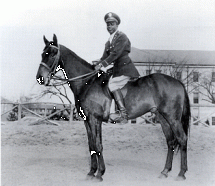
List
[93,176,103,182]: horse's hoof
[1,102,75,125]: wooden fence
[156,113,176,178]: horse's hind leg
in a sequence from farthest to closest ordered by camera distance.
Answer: [1,102,75,125]: wooden fence, [156,113,176,178]: horse's hind leg, [93,176,103,182]: horse's hoof

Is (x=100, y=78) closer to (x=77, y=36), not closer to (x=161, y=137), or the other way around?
(x=77, y=36)

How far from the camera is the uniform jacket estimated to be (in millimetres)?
5641

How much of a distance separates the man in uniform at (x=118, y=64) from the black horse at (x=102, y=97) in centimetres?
20

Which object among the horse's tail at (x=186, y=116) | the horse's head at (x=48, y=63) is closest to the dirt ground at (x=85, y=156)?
the horse's tail at (x=186, y=116)

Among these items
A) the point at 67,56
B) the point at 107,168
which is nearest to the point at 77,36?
the point at 67,56

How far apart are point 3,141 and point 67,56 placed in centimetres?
405

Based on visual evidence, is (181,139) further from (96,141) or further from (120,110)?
(96,141)

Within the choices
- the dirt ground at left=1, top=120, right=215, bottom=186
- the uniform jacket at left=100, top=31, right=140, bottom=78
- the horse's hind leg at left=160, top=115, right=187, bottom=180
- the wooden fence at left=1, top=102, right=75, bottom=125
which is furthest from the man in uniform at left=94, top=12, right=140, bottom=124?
the wooden fence at left=1, top=102, right=75, bottom=125

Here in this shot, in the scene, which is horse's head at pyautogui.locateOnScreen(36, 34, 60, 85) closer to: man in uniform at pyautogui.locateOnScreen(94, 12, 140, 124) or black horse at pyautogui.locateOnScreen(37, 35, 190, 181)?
black horse at pyautogui.locateOnScreen(37, 35, 190, 181)

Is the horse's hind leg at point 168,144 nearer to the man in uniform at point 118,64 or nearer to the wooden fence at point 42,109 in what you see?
the man in uniform at point 118,64

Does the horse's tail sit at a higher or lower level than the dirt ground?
higher

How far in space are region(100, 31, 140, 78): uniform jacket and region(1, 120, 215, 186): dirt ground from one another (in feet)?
7.77

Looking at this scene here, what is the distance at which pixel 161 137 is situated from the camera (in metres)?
9.48

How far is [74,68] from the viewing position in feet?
18.8
